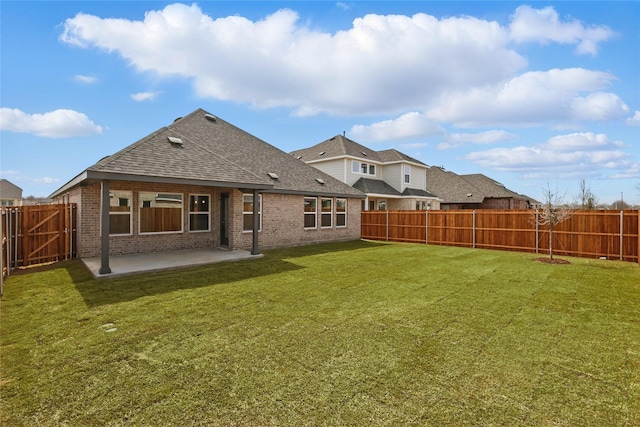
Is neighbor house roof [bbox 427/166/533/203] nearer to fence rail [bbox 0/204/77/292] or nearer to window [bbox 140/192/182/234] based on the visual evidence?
window [bbox 140/192/182/234]

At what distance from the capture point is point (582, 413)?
9.55 ft

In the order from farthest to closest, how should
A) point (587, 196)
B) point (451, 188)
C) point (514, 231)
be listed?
point (451, 188) < point (587, 196) < point (514, 231)

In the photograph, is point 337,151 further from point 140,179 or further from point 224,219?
point 140,179

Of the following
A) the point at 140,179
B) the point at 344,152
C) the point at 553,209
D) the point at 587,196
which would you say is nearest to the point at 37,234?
the point at 140,179

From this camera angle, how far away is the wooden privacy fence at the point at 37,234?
9.50m

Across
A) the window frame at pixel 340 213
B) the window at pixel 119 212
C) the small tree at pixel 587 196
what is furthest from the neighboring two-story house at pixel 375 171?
the window at pixel 119 212

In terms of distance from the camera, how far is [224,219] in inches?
530

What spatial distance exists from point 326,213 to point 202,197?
21.5 ft

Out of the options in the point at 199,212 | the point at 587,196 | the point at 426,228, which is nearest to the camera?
the point at 199,212

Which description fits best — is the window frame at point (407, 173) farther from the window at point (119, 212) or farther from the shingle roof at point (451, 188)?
the window at point (119, 212)

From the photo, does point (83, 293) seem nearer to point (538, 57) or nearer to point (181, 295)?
point (181, 295)

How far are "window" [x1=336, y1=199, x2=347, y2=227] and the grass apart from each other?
9.88 m

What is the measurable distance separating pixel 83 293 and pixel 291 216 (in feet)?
30.0

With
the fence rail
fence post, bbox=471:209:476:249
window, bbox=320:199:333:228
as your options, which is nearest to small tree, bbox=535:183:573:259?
fence post, bbox=471:209:476:249
